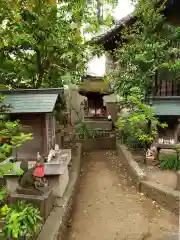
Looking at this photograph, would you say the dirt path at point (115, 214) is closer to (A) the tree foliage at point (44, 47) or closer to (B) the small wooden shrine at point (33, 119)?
(B) the small wooden shrine at point (33, 119)

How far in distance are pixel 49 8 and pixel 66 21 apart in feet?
2.73

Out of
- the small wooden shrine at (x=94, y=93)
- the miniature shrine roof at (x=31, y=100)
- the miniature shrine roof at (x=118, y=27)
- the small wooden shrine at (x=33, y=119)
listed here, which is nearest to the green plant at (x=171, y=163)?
the small wooden shrine at (x=33, y=119)

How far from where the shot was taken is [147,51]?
29.2 ft

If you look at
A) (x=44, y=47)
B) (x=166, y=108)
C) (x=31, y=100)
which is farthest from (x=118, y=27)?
(x=31, y=100)

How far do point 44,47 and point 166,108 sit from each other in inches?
186

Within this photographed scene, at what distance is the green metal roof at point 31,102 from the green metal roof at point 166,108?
3772 mm

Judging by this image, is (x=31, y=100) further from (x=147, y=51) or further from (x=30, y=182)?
(x=147, y=51)

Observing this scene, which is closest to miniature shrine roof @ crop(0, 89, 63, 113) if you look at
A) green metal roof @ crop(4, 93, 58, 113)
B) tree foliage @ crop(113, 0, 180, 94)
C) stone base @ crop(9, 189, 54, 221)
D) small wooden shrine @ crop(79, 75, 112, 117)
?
green metal roof @ crop(4, 93, 58, 113)

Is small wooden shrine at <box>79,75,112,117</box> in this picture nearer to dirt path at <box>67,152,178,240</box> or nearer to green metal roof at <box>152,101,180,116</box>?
green metal roof at <box>152,101,180,116</box>

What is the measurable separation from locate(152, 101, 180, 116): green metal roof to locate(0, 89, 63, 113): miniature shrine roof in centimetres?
370

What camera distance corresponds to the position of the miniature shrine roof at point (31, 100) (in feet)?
18.9

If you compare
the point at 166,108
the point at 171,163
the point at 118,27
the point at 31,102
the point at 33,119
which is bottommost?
the point at 171,163

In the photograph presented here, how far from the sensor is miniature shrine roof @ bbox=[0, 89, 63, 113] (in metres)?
5.77

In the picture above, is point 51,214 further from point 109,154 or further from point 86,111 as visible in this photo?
point 86,111
